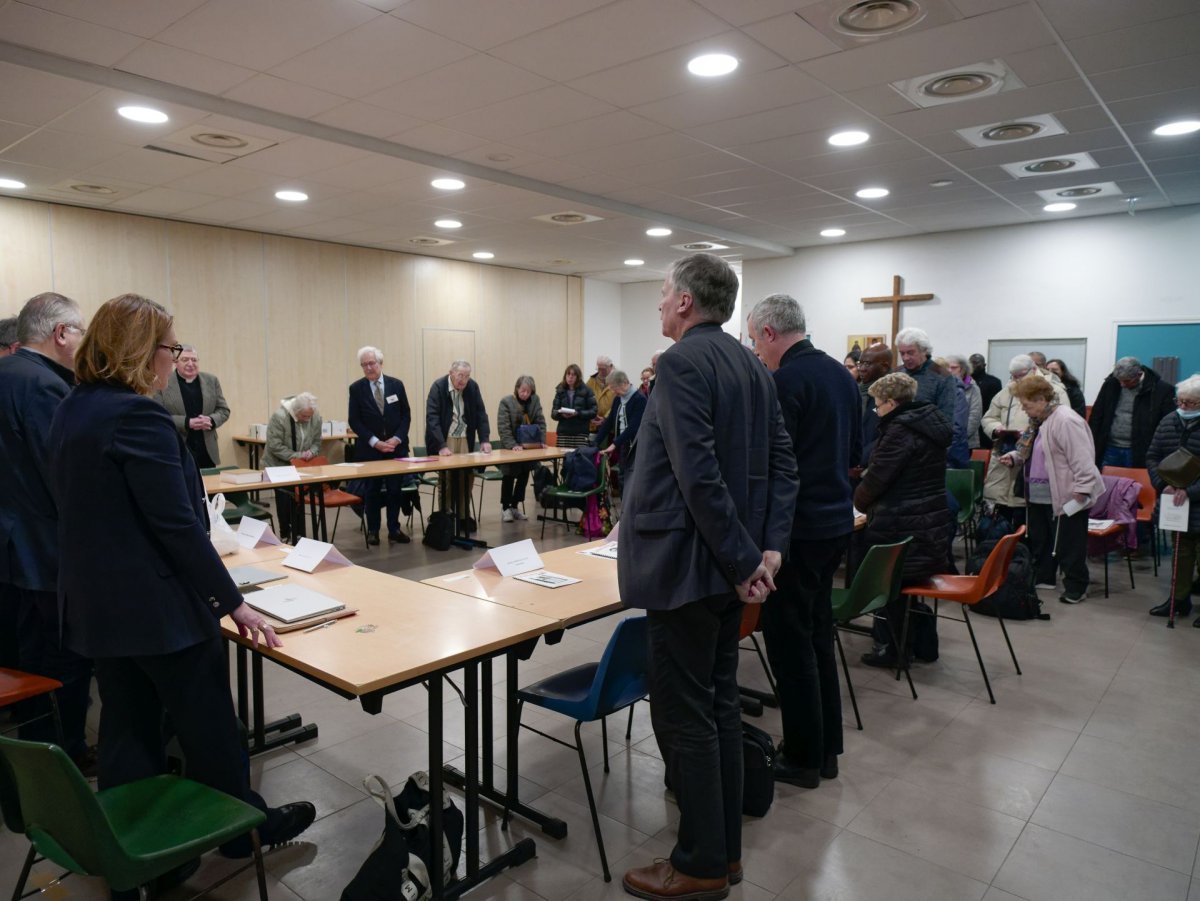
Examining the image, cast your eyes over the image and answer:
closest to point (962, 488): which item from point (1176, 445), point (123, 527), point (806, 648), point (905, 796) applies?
point (1176, 445)

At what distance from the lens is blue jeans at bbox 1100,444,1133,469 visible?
671 centimetres

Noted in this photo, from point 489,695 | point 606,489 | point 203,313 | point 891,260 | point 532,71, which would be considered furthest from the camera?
point 891,260

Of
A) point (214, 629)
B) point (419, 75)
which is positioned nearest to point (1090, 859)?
point (214, 629)

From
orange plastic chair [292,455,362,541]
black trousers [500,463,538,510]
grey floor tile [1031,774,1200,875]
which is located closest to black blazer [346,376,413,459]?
orange plastic chair [292,455,362,541]

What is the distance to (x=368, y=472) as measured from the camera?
5883 mm

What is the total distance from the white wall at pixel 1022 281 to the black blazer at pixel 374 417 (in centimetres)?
552

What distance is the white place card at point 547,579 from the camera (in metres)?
2.83

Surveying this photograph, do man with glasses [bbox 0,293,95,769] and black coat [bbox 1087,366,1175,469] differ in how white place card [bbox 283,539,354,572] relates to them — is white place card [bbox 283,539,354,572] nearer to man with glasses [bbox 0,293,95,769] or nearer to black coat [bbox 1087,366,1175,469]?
man with glasses [bbox 0,293,95,769]

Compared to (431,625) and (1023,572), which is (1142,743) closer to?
(1023,572)

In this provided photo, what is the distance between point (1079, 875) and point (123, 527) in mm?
2882

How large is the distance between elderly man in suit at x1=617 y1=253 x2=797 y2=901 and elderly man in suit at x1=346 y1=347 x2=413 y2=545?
5.15 metres

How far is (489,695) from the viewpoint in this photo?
8.52 ft

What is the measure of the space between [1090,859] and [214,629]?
271 centimetres

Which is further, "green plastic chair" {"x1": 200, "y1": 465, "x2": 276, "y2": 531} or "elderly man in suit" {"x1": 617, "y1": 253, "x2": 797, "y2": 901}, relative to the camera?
"green plastic chair" {"x1": 200, "y1": 465, "x2": 276, "y2": 531}
